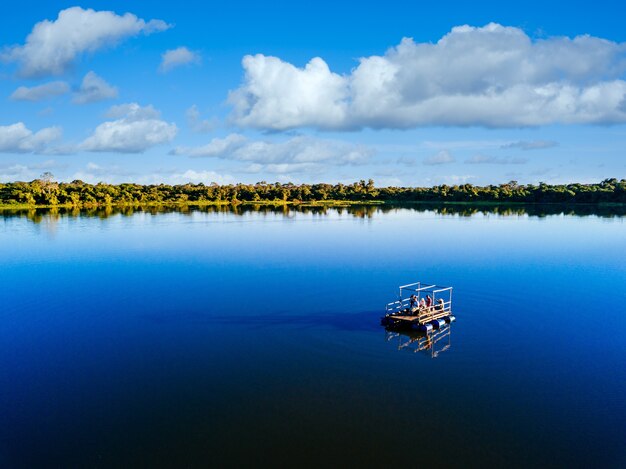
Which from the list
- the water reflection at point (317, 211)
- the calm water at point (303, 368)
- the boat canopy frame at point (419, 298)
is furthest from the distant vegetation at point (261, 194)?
the boat canopy frame at point (419, 298)

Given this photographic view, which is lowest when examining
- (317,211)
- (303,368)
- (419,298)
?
(303,368)

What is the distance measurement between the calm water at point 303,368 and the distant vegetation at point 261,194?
117921 mm

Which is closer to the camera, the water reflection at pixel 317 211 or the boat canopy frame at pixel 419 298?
the boat canopy frame at pixel 419 298

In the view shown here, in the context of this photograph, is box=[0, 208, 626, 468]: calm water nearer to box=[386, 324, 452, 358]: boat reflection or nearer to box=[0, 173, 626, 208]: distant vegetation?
box=[386, 324, 452, 358]: boat reflection

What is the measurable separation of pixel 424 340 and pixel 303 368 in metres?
7.54

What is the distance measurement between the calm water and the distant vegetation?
387ft

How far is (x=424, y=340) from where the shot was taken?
25438 mm

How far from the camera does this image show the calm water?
15.5m

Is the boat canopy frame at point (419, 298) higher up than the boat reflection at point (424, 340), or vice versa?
the boat canopy frame at point (419, 298)

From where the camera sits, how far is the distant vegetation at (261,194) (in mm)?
151125

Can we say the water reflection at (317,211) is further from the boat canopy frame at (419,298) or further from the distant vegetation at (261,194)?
the boat canopy frame at (419,298)

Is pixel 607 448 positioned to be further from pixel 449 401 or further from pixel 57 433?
pixel 57 433

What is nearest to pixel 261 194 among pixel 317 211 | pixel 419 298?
pixel 317 211

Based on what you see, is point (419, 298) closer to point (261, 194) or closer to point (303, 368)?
point (303, 368)
